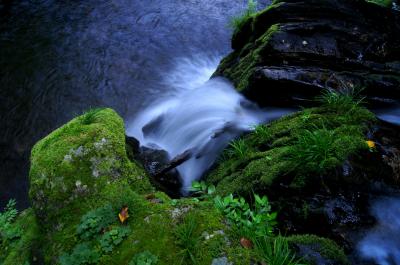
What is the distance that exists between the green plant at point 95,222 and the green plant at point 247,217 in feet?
3.50

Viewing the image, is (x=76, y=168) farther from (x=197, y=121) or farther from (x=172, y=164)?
(x=197, y=121)

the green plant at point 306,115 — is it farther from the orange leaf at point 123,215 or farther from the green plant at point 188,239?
the orange leaf at point 123,215

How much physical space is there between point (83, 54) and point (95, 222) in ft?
28.5

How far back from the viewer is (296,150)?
4156 mm

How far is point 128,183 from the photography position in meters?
3.95

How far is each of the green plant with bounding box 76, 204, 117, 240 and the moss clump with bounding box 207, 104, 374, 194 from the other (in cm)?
159

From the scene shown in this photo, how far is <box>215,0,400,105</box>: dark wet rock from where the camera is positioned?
6.18 metres

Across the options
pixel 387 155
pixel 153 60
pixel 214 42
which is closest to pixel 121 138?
pixel 387 155

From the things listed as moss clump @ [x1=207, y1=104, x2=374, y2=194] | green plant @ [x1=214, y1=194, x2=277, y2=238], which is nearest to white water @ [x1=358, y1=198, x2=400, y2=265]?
moss clump @ [x1=207, y1=104, x2=374, y2=194]

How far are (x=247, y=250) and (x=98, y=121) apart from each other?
8.71 feet

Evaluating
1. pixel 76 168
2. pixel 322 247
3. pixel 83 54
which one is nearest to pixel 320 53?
pixel 322 247

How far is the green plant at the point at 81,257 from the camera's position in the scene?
3.11 meters

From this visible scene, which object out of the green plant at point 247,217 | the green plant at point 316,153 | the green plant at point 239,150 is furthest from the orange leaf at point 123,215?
the green plant at point 239,150

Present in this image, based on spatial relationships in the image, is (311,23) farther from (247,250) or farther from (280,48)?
(247,250)
